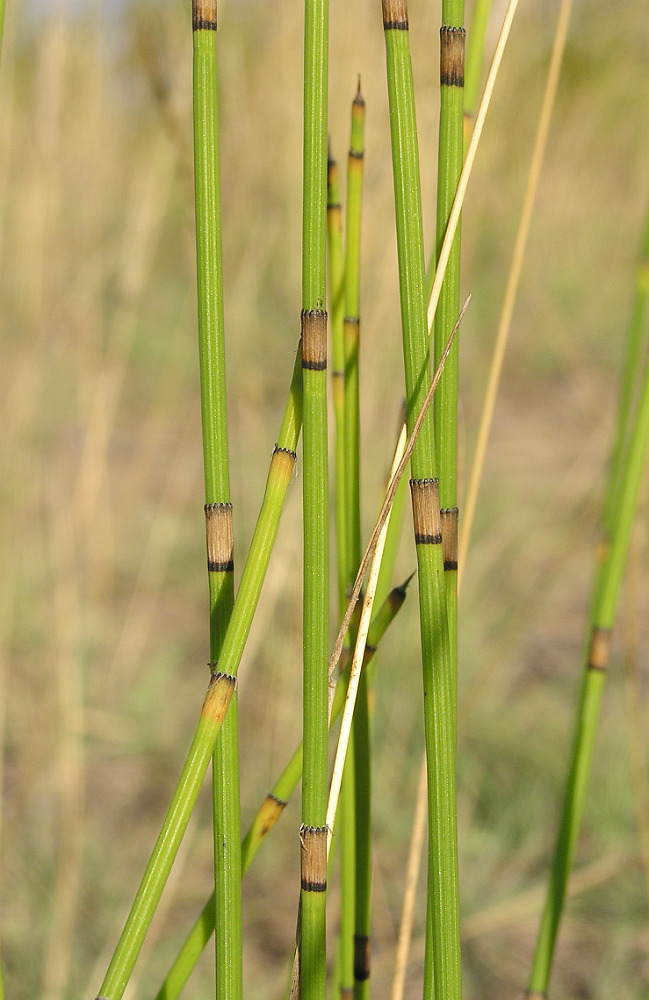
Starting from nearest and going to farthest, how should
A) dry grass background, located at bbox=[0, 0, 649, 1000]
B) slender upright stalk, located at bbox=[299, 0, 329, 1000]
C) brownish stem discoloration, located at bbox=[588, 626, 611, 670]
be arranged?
1. slender upright stalk, located at bbox=[299, 0, 329, 1000]
2. brownish stem discoloration, located at bbox=[588, 626, 611, 670]
3. dry grass background, located at bbox=[0, 0, 649, 1000]

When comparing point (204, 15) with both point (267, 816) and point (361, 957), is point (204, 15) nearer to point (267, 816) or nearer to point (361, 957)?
point (267, 816)

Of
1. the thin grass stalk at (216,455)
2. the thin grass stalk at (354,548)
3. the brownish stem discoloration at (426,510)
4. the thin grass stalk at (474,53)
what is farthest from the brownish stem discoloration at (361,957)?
the thin grass stalk at (474,53)

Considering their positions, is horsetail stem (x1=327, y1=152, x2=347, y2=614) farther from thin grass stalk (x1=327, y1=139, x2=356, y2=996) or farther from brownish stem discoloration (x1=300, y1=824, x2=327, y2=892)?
brownish stem discoloration (x1=300, y1=824, x2=327, y2=892)

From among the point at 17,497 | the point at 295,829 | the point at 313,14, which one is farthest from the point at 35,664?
the point at 313,14

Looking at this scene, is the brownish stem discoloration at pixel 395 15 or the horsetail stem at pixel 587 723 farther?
the horsetail stem at pixel 587 723

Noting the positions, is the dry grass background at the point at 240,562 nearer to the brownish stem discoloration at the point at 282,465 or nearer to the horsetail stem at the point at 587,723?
the horsetail stem at the point at 587,723

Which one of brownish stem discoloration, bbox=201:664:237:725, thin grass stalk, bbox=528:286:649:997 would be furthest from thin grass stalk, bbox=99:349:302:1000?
thin grass stalk, bbox=528:286:649:997

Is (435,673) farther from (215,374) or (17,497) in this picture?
(17,497)

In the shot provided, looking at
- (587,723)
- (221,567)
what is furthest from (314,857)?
(587,723)
